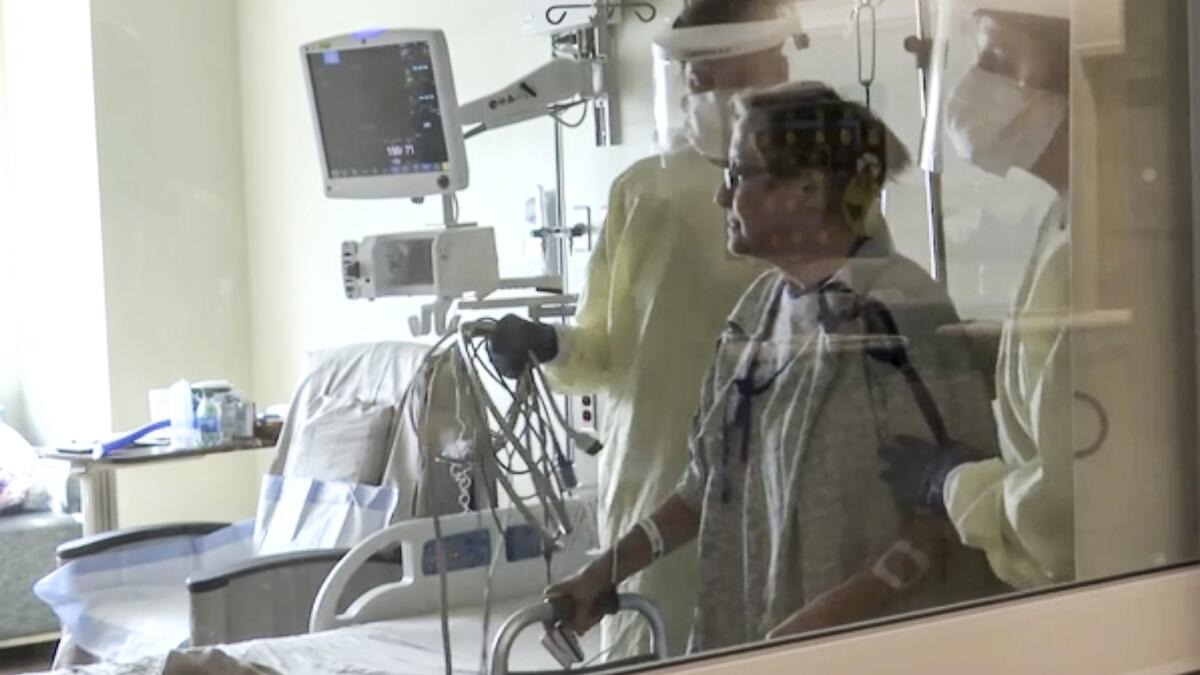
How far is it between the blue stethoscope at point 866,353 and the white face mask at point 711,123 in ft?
0.67

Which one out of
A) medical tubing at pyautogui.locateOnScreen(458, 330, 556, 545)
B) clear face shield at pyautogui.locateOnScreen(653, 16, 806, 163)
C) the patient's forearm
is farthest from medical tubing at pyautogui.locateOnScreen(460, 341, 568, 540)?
clear face shield at pyautogui.locateOnScreen(653, 16, 806, 163)

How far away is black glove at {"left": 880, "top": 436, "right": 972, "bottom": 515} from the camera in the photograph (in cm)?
113

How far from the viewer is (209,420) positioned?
8.87 feet

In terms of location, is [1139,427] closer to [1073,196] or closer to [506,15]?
[1073,196]

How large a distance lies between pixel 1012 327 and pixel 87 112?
224 centimetres

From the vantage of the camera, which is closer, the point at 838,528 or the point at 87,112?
the point at 838,528

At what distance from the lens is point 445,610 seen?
1.47m

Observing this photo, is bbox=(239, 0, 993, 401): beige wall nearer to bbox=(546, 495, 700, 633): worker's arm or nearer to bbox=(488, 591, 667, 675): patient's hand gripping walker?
bbox=(546, 495, 700, 633): worker's arm

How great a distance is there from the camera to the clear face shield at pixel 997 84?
42.3 inches

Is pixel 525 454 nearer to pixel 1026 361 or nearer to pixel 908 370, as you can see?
pixel 908 370

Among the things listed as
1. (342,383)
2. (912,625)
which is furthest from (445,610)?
(342,383)

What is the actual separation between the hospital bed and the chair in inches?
1.2

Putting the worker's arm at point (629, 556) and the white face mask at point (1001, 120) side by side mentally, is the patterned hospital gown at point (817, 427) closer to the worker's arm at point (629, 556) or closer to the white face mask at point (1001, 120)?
the worker's arm at point (629, 556)

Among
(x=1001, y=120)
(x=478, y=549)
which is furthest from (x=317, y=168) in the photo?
(x=1001, y=120)
